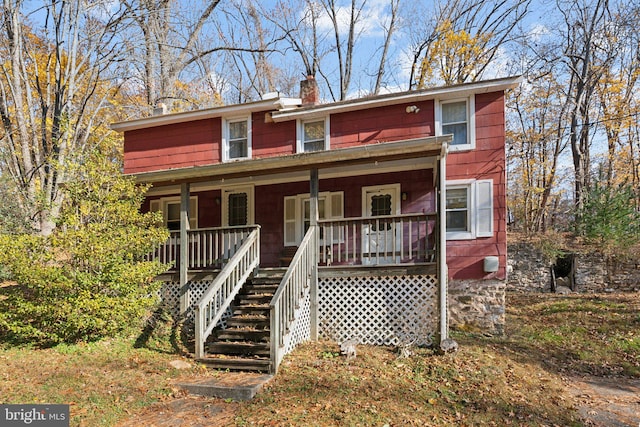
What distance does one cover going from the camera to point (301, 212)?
11.8 m

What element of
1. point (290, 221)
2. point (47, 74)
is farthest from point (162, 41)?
point (290, 221)

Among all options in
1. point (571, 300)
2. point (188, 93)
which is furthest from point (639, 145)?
point (188, 93)

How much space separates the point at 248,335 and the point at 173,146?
820cm

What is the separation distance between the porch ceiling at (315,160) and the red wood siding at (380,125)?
265 centimetres

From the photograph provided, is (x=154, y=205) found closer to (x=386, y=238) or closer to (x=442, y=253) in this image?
(x=386, y=238)

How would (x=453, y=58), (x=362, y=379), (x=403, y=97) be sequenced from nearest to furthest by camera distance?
(x=362, y=379)
(x=403, y=97)
(x=453, y=58)

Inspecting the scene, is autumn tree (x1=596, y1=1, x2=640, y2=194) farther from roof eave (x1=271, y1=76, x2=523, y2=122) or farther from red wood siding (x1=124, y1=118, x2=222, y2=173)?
red wood siding (x1=124, y1=118, x2=222, y2=173)

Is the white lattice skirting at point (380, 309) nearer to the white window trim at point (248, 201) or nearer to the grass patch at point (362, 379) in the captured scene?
the grass patch at point (362, 379)

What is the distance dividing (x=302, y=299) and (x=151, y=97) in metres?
15.1

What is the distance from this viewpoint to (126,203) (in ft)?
28.6

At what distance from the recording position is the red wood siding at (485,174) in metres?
9.77

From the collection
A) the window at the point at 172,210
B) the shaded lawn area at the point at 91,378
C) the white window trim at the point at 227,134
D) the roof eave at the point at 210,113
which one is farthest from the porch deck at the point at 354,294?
the roof eave at the point at 210,113

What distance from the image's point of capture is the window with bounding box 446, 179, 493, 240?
991cm

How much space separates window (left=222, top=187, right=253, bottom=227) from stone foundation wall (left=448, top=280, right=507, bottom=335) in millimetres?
6413
